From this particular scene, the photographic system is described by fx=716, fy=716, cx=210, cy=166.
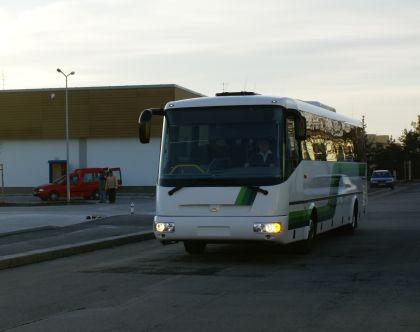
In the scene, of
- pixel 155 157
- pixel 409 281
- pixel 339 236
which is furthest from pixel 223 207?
pixel 155 157

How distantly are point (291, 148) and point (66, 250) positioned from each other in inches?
201

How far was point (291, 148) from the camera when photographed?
12.7m

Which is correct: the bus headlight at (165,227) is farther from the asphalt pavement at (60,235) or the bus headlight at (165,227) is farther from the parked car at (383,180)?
the parked car at (383,180)

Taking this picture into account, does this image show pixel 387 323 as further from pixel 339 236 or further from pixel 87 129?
pixel 87 129

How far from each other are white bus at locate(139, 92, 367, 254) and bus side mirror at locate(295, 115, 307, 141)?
18mm

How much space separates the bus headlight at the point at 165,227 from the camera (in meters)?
12.3

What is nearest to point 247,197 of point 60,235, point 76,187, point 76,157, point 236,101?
point 236,101

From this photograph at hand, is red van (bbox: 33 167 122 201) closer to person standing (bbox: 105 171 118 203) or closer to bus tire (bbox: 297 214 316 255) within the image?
person standing (bbox: 105 171 118 203)

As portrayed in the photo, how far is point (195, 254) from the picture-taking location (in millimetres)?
14023

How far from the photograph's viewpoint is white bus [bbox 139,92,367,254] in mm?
11961

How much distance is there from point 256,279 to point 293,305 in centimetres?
222

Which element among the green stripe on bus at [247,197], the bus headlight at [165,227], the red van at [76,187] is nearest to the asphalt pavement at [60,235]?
the bus headlight at [165,227]

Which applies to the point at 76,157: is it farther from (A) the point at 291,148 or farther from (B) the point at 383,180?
(A) the point at 291,148

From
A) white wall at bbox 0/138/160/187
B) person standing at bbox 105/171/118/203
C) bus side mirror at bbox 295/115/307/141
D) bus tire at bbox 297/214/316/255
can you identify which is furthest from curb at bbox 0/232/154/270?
white wall at bbox 0/138/160/187
